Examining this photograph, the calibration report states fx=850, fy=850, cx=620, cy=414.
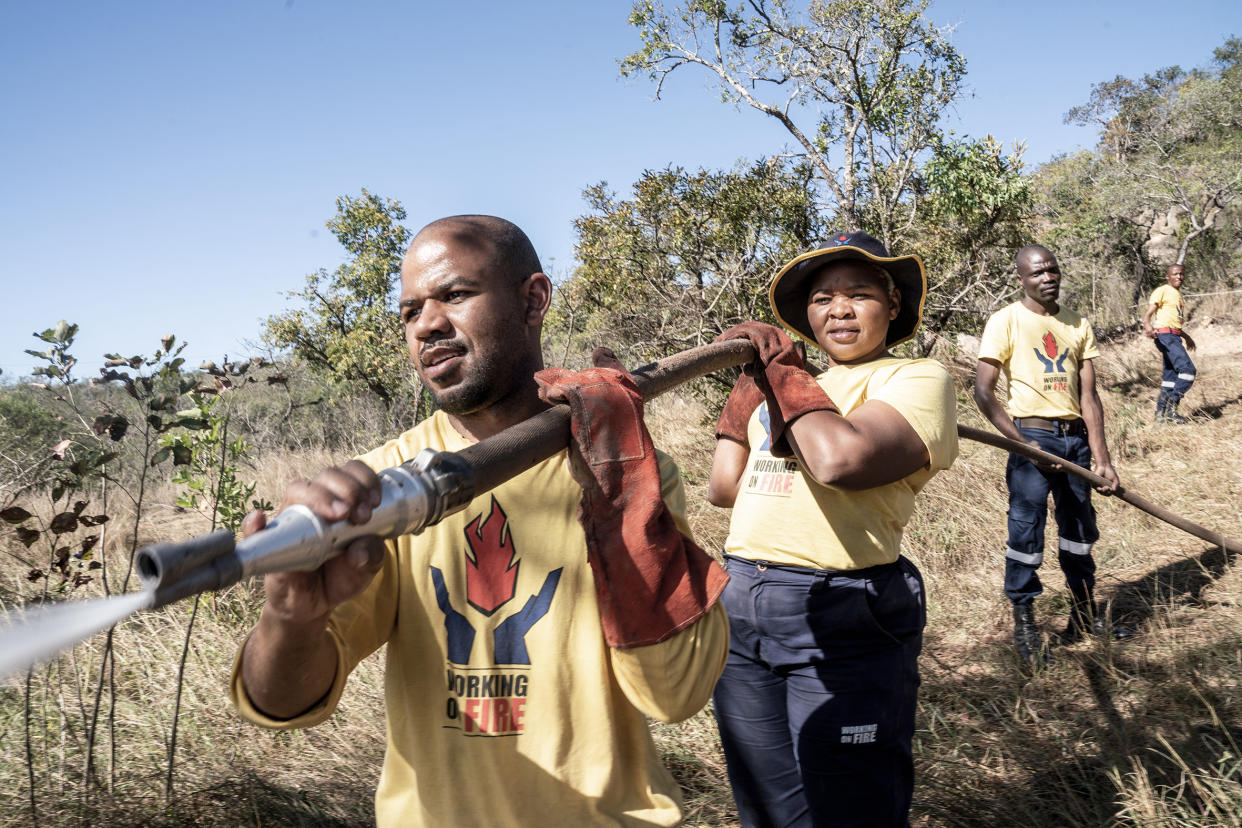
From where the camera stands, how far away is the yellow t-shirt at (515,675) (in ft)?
4.51

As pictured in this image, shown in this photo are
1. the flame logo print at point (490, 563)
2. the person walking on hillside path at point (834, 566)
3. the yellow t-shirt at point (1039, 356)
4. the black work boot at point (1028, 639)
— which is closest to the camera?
the flame logo print at point (490, 563)

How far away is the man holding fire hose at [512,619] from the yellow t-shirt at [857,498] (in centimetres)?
86

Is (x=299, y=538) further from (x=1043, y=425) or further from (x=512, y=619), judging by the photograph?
(x=1043, y=425)

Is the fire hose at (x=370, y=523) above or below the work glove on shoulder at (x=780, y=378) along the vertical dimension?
below

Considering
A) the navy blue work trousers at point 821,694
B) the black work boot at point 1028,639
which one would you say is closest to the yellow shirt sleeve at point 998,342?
the black work boot at point 1028,639

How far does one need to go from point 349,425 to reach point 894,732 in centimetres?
1087

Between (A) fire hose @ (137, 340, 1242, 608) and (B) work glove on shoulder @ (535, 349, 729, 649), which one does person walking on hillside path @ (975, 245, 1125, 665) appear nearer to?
(B) work glove on shoulder @ (535, 349, 729, 649)

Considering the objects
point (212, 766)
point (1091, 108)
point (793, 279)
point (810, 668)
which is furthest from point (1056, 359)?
point (1091, 108)

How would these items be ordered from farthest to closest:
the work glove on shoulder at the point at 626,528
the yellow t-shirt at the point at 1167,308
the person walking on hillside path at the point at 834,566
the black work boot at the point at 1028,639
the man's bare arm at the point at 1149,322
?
1. the man's bare arm at the point at 1149,322
2. the yellow t-shirt at the point at 1167,308
3. the black work boot at the point at 1028,639
4. the person walking on hillside path at the point at 834,566
5. the work glove on shoulder at the point at 626,528

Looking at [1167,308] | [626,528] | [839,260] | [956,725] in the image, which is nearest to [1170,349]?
[1167,308]

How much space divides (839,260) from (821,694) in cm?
124

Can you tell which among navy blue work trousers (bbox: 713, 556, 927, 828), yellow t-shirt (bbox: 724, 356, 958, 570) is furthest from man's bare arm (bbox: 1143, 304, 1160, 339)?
navy blue work trousers (bbox: 713, 556, 927, 828)

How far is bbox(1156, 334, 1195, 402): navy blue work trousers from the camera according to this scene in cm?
919

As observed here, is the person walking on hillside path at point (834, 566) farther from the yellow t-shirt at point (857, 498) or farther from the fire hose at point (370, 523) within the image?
the fire hose at point (370, 523)
